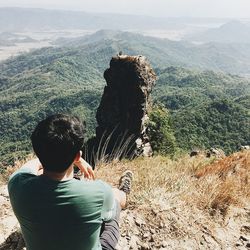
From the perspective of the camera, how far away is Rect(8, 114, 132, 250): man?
246 centimetres

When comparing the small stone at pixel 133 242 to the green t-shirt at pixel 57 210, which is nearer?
the green t-shirt at pixel 57 210

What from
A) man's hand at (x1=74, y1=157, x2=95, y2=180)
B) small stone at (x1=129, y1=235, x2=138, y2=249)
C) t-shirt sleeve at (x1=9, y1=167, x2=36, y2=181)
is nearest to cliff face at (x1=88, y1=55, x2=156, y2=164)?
small stone at (x1=129, y1=235, x2=138, y2=249)

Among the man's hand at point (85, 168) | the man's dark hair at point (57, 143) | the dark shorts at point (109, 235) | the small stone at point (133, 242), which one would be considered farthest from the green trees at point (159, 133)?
the man's dark hair at point (57, 143)

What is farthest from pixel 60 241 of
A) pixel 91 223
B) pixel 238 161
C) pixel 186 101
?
pixel 186 101

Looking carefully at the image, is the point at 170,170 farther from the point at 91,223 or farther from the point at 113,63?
the point at 113,63

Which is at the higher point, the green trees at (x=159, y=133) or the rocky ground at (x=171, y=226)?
the rocky ground at (x=171, y=226)

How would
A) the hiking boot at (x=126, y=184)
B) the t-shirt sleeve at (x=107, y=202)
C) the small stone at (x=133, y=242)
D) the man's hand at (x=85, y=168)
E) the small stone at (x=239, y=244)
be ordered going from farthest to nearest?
1. the hiking boot at (x=126, y=184)
2. the small stone at (x=239, y=244)
3. the small stone at (x=133, y=242)
4. the man's hand at (x=85, y=168)
5. the t-shirt sleeve at (x=107, y=202)

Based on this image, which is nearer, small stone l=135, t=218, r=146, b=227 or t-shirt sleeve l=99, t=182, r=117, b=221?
t-shirt sleeve l=99, t=182, r=117, b=221

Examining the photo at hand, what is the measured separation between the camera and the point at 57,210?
2.46 m

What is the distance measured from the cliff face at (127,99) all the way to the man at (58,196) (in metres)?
25.8

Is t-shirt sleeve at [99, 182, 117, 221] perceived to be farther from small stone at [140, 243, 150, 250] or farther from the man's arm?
small stone at [140, 243, 150, 250]

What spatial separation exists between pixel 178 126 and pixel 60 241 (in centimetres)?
5639

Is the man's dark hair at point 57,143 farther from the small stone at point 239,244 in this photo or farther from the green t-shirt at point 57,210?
the small stone at point 239,244

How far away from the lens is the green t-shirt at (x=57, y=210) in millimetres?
2475
